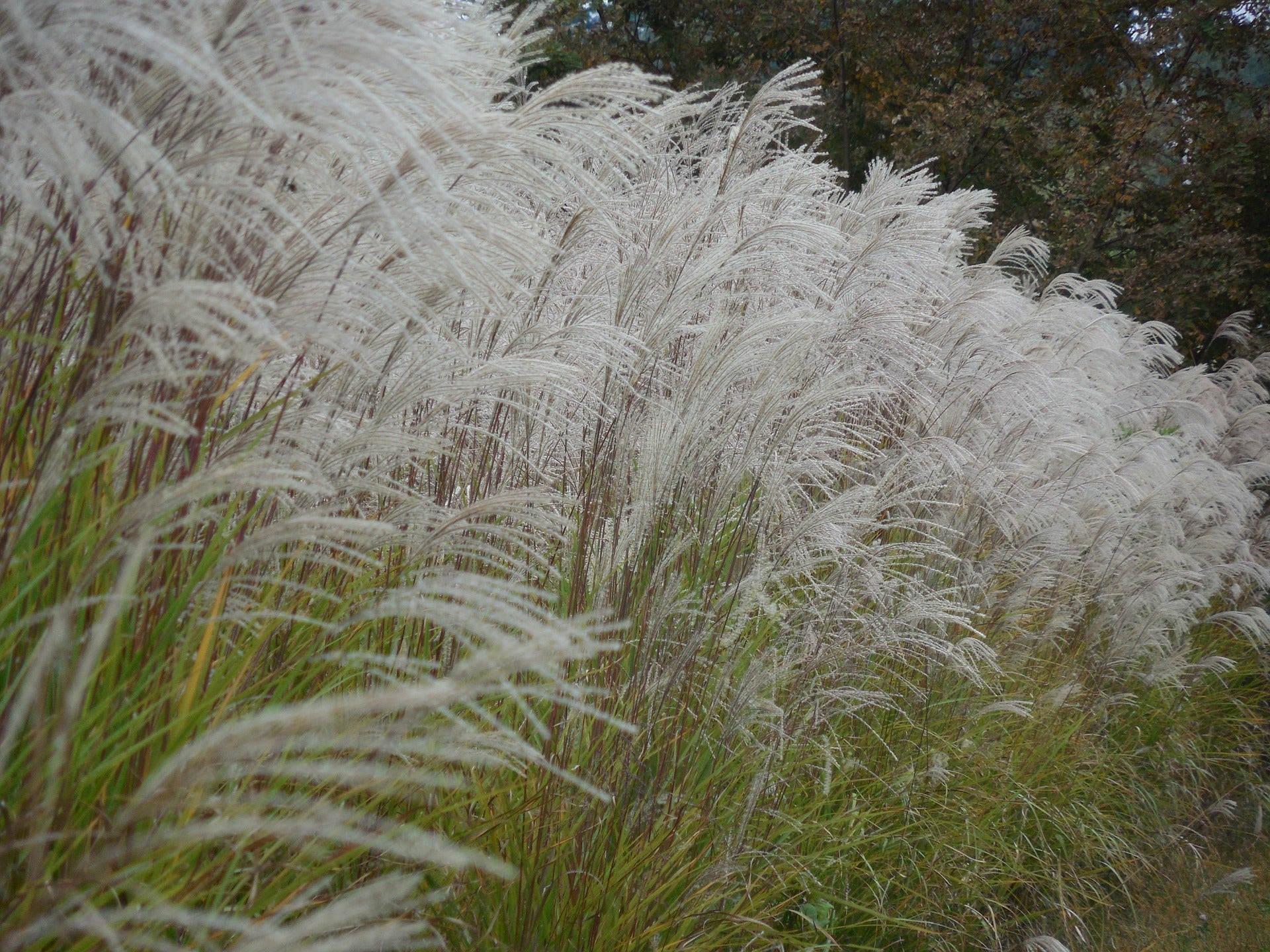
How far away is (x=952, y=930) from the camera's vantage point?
2.92 metres

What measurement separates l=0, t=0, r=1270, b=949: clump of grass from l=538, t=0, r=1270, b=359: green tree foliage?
7.15 metres

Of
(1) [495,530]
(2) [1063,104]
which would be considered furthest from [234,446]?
(2) [1063,104]

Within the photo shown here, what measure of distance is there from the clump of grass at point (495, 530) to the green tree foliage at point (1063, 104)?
23.4 feet

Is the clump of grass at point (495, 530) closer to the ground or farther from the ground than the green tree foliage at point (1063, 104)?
closer to the ground

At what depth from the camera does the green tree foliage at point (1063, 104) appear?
10250 millimetres

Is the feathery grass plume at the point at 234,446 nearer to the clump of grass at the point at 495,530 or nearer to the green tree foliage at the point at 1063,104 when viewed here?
the clump of grass at the point at 495,530

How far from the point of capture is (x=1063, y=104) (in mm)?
12188

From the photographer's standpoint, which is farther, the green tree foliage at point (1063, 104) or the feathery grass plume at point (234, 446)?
the green tree foliage at point (1063, 104)

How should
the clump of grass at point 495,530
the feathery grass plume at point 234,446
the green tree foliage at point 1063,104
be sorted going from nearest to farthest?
1. the feathery grass plume at point 234,446
2. the clump of grass at point 495,530
3. the green tree foliage at point 1063,104

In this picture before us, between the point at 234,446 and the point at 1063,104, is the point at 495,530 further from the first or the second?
the point at 1063,104

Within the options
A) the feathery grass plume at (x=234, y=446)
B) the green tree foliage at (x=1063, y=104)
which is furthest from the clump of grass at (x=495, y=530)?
the green tree foliage at (x=1063, y=104)

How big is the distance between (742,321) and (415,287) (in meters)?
1.72

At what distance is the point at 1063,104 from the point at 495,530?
12.8 metres

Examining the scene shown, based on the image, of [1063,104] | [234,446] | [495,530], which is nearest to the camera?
[234,446]
